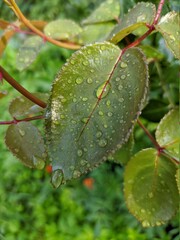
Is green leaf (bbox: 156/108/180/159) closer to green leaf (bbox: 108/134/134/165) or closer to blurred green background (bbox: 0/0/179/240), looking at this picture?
green leaf (bbox: 108/134/134/165)

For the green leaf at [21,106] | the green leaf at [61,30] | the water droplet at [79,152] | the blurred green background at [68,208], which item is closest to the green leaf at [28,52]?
the green leaf at [61,30]

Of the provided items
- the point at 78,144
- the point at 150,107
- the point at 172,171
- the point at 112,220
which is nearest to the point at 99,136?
the point at 78,144

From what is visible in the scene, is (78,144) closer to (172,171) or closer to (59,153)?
(59,153)

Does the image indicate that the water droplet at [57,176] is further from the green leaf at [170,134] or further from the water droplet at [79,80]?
the green leaf at [170,134]

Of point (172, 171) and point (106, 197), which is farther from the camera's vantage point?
point (106, 197)

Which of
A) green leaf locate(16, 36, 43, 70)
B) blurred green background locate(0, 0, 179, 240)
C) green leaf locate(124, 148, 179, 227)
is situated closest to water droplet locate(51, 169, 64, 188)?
green leaf locate(124, 148, 179, 227)

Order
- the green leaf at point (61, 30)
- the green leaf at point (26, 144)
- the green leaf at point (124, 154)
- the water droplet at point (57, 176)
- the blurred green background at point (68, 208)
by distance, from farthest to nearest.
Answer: the blurred green background at point (68, 208) → the green leaf at point (61, 30) → the green leaf at point (124, 154) → the green leaf at point (26, 144) → the water droplet at point (57, 176)
